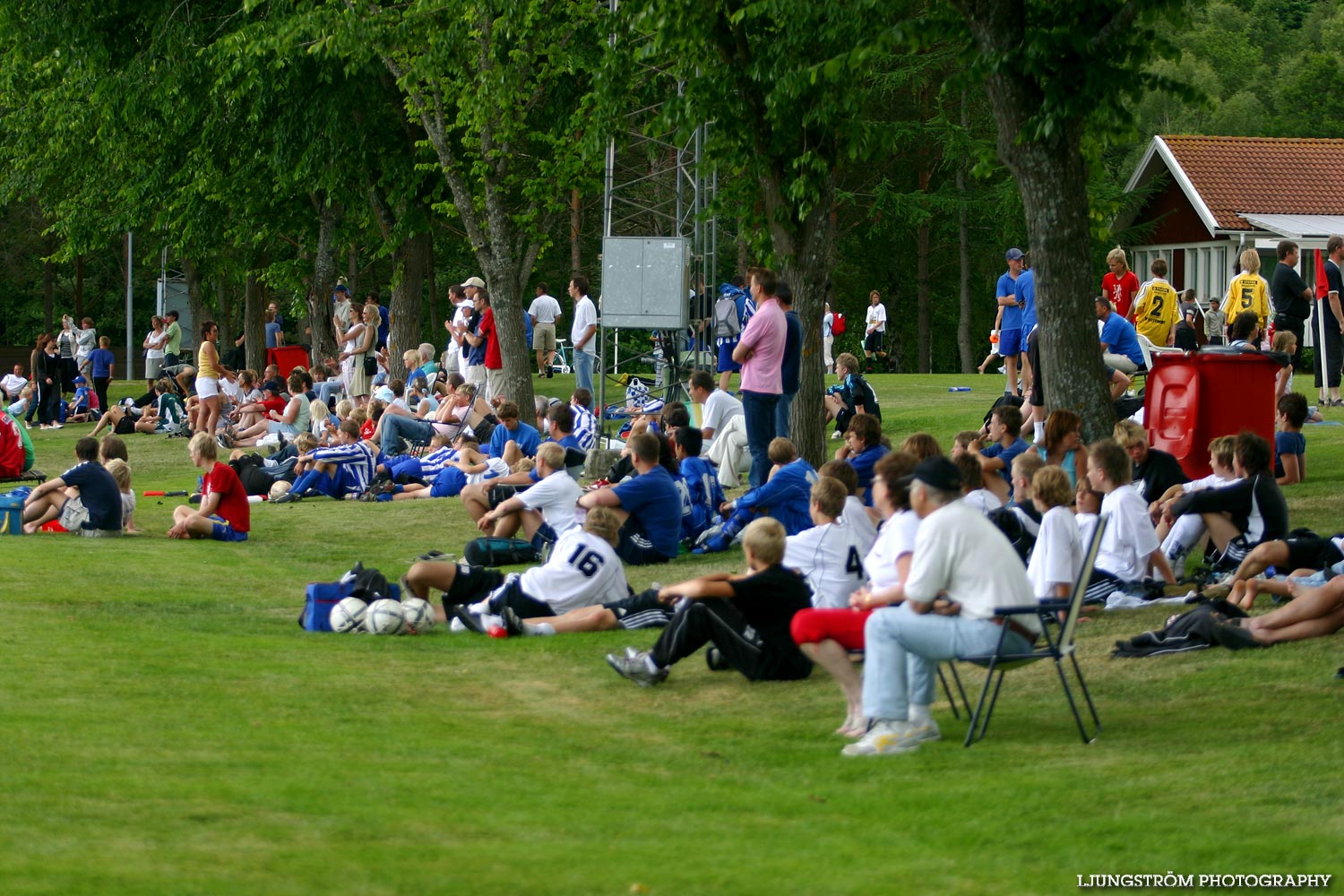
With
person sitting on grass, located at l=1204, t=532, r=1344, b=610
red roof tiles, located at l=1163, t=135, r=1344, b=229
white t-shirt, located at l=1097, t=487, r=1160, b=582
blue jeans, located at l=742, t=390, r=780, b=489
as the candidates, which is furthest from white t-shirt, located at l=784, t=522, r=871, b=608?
red roof tiles, located at l=1163, t=135, r=1344, b=229

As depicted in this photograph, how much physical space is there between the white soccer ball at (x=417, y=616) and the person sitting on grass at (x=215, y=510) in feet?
19.0

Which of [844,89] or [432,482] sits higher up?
[844,89]

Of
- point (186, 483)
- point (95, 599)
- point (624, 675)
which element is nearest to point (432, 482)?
point (186, 483)

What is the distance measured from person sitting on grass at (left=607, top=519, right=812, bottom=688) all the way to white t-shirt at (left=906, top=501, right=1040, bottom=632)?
165cm

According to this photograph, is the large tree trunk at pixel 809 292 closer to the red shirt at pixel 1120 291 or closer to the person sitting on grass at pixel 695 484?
the person sitting on grass at pixel 695 484

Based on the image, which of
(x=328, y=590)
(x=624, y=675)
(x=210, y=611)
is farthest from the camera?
(x=210, y=611)

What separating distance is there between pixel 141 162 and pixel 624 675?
85.7 feet

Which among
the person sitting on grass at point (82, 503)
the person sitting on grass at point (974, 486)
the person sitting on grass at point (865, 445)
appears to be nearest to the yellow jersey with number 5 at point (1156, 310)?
the person sitting on grass at point (865, 445)

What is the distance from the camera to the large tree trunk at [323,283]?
1312 inches

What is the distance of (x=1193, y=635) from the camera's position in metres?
9.55

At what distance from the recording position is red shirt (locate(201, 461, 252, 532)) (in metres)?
16.5

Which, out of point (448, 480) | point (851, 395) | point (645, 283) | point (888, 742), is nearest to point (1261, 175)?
point (645, 283)

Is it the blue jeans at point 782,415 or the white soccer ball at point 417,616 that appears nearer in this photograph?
the white soccer ball at point 417,616

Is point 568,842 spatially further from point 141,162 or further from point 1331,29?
point 1331,29
